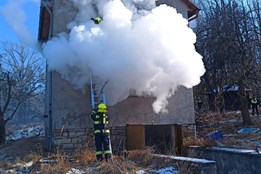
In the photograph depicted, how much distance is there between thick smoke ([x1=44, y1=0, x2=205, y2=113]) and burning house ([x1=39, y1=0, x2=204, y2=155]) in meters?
0.03

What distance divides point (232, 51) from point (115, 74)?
31.3 ft

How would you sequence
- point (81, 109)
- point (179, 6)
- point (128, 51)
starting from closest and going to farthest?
point (128, 51) → point (81, 109) → point (179, 6)

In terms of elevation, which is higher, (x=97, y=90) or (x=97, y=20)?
(x=97, y=20)

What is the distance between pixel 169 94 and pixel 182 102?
67 cm

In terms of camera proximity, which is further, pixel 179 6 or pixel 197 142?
pixel 179 6

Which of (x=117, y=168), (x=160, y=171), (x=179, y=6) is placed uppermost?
(x=179, y=6)

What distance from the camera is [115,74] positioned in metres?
9.41

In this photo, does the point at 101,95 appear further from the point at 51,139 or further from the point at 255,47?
the point at 255,47

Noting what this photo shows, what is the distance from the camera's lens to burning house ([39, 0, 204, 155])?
9.42 meters

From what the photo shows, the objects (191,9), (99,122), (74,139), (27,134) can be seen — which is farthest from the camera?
(27,134)

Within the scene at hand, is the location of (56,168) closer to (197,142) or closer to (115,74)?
(115,74)

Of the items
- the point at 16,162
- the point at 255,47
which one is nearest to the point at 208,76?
the point at 255,47

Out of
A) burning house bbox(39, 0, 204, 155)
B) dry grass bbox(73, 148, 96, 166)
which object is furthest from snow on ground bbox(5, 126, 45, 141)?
dry grass bbox(73, 148, 96, 166)

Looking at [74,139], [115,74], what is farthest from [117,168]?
[74,139]
